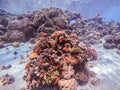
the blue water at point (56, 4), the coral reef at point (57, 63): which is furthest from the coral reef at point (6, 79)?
the blue water at point (56, 4)

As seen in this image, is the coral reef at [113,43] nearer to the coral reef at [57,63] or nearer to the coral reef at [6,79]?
the coral reef at [57,63]

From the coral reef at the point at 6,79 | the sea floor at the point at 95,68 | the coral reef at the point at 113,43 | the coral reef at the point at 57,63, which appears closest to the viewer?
the coral reef at the point at 57,63

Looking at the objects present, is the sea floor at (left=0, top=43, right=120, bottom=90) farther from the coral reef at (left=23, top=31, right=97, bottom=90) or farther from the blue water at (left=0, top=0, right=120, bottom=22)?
the blue water at (left=0, top=0, right=120, bottom=22)

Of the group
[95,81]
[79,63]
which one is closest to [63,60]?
[79,63]

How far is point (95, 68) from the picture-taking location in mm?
8414

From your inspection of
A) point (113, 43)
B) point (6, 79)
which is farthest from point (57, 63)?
point (113, 43)

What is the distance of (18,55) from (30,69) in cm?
397

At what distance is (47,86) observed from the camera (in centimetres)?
641

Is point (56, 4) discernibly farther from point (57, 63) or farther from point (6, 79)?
point (57, 63)

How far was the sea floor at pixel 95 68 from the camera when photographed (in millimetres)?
7130

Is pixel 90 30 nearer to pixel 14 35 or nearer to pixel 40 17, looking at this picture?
pixel 40 17

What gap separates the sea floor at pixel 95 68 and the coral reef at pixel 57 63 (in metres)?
0.87

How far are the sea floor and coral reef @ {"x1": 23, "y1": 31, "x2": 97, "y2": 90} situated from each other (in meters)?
0.87

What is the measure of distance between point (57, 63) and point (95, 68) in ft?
9.48
